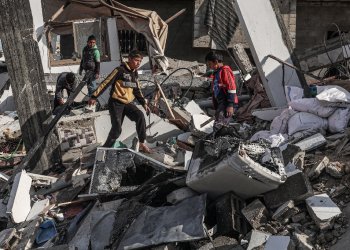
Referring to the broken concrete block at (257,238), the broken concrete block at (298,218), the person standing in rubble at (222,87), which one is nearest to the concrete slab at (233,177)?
the broken concrete block at (298,218)

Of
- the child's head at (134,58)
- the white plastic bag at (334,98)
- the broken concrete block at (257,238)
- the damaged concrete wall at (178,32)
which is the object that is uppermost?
the child's head at (134,58)

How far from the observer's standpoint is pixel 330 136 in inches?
319

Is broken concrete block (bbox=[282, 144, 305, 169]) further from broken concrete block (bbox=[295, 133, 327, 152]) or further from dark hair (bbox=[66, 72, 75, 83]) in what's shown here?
dark hair (bbox=[66, 72, 75, 83])

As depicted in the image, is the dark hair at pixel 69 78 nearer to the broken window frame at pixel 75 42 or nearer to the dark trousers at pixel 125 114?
the dark trousers at pixel 125 114

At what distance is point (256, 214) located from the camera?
241 inches

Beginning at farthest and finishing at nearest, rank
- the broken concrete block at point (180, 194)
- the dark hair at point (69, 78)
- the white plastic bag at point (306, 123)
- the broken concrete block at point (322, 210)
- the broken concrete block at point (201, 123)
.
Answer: the dark hair at point (69, 78)
the broken concrete block at point (201, 123)
the white plastic bag at point (306, 123)
the broken concrete block at point (180, 194)
the broken concrete block at point (322, 210)

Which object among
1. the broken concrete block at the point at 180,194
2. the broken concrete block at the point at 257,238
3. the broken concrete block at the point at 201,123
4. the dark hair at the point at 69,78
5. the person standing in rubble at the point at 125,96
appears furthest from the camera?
the dark hair at the point at 69,78

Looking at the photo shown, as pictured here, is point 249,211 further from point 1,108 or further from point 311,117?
point 1,108

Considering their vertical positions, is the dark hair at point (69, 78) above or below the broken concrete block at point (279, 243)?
below

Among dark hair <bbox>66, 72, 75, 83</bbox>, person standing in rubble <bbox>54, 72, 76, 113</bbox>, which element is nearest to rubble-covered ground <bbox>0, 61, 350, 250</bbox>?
person standing in rubble <bbox>54, 72, 76, 113</bbox>

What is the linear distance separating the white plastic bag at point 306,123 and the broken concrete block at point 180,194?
8.08 ft

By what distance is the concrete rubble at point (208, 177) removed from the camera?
19.6ft

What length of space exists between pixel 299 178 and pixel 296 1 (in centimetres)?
1107

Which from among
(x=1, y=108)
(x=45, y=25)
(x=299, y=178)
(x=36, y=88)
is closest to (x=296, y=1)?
(x=45, y=25)
